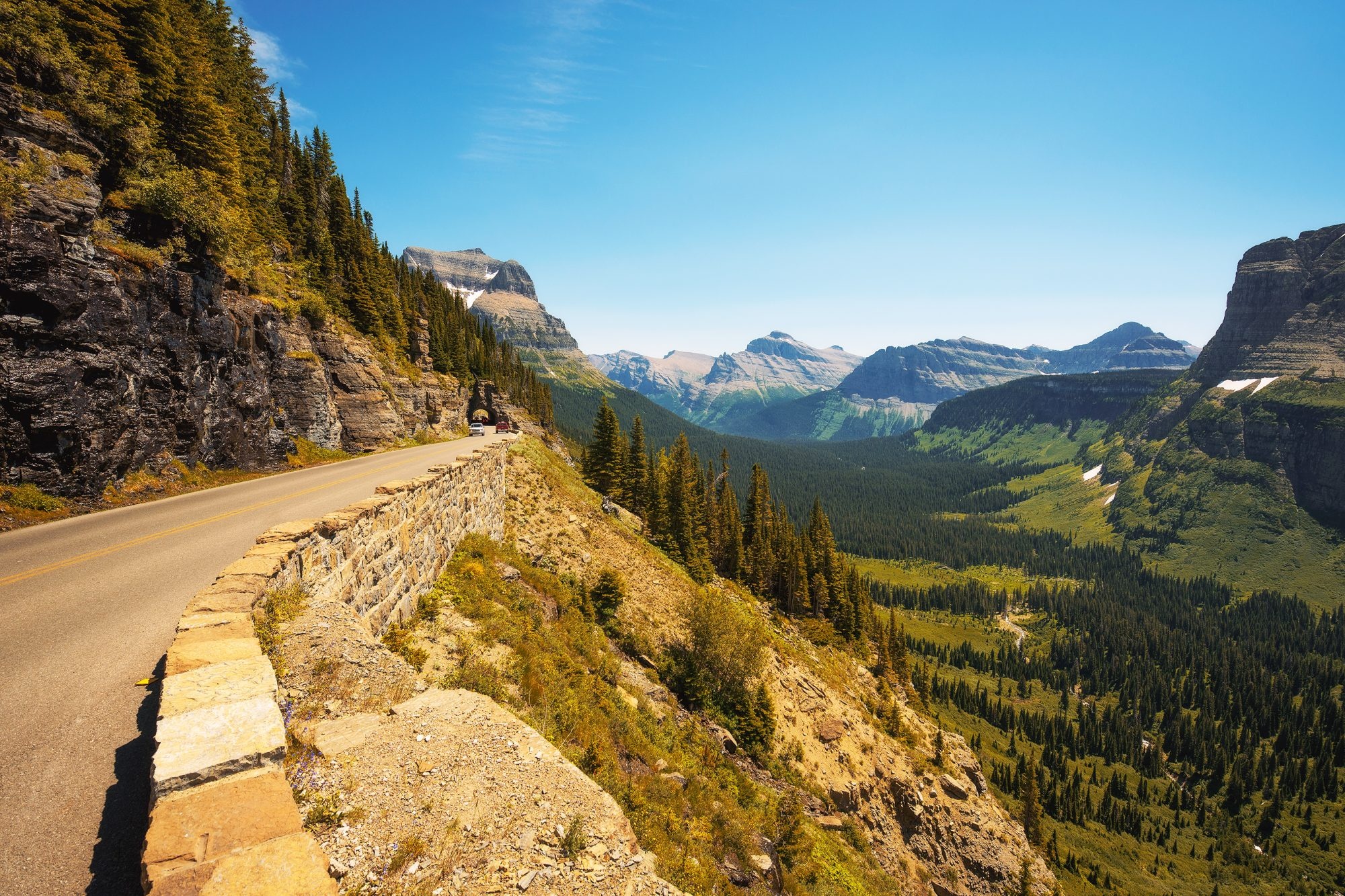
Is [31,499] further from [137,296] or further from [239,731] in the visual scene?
[239,731]

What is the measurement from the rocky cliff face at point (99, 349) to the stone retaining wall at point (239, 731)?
43.7 feet

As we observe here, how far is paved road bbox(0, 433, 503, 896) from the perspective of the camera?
17.0 feet

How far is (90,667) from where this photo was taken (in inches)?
328

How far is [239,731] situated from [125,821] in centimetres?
173

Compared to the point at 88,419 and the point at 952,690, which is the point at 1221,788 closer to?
the point at 952,690

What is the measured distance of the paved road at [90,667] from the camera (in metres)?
5.17

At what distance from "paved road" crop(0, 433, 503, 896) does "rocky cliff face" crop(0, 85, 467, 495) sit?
3.06 metres

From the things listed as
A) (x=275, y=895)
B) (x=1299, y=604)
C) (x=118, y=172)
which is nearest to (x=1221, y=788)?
(x=1299, y=604)

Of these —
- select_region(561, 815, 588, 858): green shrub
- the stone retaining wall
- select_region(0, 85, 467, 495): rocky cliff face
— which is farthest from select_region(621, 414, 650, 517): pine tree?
select_region(561, 815, 588, 858): green shrub

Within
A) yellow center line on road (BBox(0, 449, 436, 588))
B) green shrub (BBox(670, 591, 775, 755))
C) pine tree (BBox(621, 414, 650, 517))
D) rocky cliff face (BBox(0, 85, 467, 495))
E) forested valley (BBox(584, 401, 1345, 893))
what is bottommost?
forested valley (BBox(584, 401, 1345, 893))

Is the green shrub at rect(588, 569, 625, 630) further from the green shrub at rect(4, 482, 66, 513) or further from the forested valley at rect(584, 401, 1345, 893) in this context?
the forested valley at rect(584, 401, 1345, 893)

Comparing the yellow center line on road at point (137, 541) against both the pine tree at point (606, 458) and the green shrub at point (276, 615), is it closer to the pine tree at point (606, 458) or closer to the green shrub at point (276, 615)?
the green shrub at point (276, 615)

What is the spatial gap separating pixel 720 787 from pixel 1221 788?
169151mm

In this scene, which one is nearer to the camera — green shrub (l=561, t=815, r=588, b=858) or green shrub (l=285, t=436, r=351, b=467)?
green shrub (l=561, t=815, r=588, b=858)
